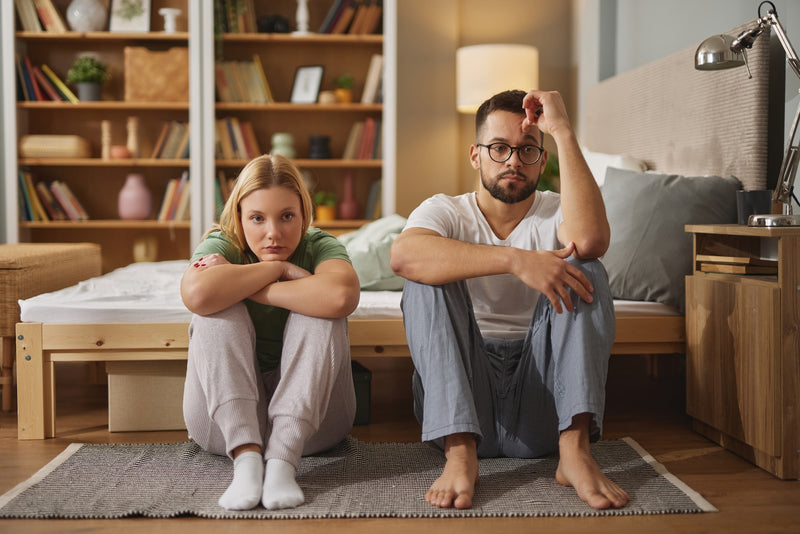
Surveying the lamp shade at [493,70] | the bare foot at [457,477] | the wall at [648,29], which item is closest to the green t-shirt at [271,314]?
the bare foot at [457,477]

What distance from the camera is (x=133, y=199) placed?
14.0ft

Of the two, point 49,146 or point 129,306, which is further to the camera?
point 49,146

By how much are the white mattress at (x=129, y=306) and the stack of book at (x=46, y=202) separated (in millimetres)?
1833

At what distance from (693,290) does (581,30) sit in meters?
2.55

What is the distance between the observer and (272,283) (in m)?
1.79

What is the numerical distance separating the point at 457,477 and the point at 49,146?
3372 millimetres

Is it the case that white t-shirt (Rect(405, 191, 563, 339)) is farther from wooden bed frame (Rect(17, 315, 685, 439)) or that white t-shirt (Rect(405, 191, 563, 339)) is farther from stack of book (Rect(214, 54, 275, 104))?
stack of book (Rect(214, 54, 275, 104))

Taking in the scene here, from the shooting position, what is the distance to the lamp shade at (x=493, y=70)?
13.3 ft

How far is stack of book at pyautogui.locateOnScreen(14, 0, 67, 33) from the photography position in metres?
4.13

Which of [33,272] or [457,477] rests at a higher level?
[33,272]

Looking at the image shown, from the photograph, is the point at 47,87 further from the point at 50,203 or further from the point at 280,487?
the point at 280,487

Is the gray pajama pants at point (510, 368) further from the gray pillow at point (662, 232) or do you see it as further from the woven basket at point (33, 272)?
the woven basket at point (33, 272)

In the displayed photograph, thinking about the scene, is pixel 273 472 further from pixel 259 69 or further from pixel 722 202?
pixel 259 69

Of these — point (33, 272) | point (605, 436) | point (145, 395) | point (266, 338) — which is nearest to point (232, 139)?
point (33, 272)
